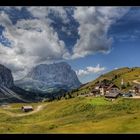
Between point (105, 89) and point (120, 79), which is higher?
point (120, 79)

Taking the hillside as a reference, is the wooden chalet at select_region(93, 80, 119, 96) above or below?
below

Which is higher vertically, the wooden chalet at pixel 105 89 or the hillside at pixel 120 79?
the hillside at pixel 120 79

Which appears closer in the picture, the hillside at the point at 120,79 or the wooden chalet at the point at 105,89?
the wooden chalet at the point at 105,89

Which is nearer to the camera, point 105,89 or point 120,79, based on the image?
point 105,89

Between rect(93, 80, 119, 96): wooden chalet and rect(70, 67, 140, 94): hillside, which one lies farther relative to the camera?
rect(70, 67, 140, 94): hillside
